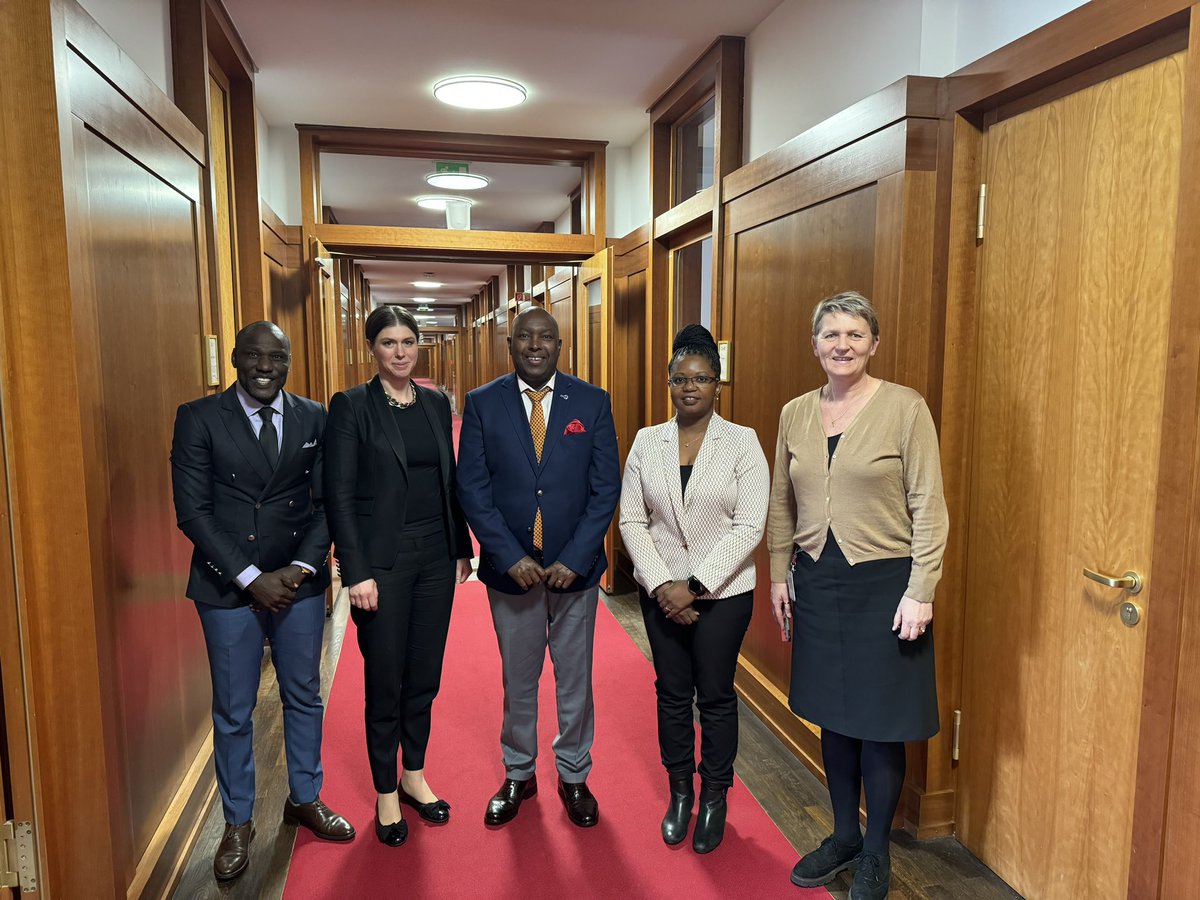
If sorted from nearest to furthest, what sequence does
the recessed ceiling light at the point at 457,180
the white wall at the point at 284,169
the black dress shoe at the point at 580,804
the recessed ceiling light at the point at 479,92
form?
the black dress shoe at the point at 580,804 < the recessed ceiling light at the point at 479,92 < the white wall at the point at 284,169 < the recessed ceiling light at the point at 457,180

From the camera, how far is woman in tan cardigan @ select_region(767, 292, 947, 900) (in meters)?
1.91

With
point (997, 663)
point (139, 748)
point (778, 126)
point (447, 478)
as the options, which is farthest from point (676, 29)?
point (139, 748)

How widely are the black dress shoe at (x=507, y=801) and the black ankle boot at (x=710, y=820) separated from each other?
1.81 feet

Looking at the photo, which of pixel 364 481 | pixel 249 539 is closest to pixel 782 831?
pixel 364 481

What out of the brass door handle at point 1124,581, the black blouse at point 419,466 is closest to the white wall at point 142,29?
the black blouse at point 419,466

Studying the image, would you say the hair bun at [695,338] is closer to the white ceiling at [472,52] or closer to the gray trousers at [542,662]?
the gray trousers at [542,662]

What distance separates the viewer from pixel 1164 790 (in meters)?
1.62

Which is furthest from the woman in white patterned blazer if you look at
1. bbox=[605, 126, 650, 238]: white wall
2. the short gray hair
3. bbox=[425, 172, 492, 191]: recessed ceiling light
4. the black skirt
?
bbox=[425, 172, 492, 191]: recessed ceiling light

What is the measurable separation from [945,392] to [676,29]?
198 centimetres

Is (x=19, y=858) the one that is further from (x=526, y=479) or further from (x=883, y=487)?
(x=883, y=487)

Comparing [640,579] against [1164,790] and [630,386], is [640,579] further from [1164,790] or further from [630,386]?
[630,386]

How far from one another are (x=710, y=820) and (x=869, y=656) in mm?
748

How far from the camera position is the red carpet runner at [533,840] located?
2158mm

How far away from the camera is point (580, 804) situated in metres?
2.44
